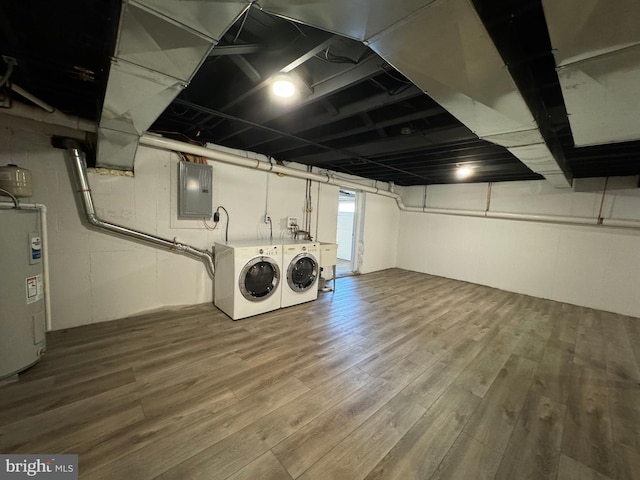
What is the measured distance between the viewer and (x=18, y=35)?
4.53 ft

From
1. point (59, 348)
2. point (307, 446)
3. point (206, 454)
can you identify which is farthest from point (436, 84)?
point (59, 348)

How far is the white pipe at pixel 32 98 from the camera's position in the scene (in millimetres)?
1914

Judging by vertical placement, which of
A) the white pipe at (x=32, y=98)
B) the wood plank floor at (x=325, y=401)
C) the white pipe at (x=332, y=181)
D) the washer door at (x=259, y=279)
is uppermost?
the white pipe at (x=32, y=98)

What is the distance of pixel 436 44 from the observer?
40.9 inches

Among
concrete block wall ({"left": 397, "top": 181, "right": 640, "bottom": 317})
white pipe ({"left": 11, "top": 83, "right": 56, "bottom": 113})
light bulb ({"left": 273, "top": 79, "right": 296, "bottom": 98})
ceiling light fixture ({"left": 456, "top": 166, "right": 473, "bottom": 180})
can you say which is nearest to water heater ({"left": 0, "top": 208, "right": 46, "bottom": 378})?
white pipe ({"left": 11, "top": 83, "right": 56, "bottom": 113})

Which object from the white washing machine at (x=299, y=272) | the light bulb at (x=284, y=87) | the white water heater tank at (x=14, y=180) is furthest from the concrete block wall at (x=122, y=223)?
the light bulb at (x=284, y=87)

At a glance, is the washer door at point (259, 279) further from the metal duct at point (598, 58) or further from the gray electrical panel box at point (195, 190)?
the metal duct at point (598, 58)

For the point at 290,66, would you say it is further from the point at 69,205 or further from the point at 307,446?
the point at 69,205

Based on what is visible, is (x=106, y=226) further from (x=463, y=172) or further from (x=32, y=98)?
(x=463, y=172)

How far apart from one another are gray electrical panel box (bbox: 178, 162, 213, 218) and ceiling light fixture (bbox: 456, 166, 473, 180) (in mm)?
4060

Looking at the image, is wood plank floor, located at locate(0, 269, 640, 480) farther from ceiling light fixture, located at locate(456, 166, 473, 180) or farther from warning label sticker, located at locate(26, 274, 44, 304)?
ceiling light fixture, located at locate(456, 166, 473, 180)

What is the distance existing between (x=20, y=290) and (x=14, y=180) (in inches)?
32.9

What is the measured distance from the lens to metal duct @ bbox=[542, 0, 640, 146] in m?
0.84

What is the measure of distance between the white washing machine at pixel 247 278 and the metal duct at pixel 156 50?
5.26 feet
